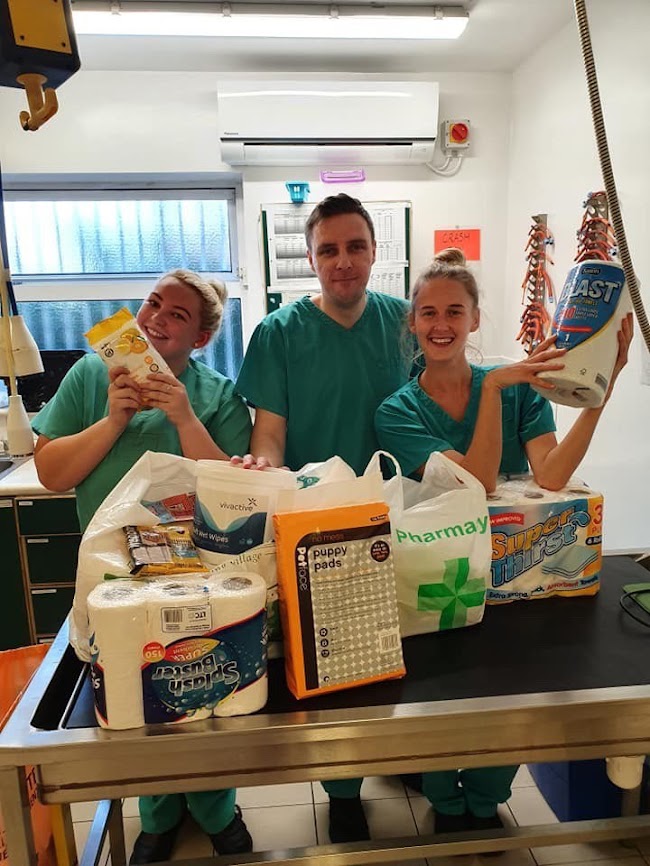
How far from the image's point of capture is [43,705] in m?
0.93

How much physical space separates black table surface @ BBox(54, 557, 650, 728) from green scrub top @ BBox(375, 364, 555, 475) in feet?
1.08

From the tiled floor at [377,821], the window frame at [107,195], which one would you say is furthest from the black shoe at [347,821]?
the window frame at [107,195]

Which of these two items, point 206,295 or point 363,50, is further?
point 363,50

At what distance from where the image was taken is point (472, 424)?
133cm

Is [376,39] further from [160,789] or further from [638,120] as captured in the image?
[160,789]

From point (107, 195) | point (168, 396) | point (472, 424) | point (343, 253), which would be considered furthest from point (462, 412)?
point (107, 195)

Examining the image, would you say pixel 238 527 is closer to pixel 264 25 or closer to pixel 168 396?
pixel 168 396

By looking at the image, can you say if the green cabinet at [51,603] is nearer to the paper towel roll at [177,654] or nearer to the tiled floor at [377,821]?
the tiled floor at [377,821]

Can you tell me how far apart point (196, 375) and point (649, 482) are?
1523 millimetres

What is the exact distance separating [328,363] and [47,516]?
1581 mm

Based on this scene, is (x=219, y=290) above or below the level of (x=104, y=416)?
above

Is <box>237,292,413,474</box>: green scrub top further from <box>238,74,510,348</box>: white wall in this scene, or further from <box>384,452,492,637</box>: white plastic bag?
<box>238,74,510,348</box>: white wall

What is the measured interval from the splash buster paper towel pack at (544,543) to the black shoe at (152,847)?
1133 millimetres

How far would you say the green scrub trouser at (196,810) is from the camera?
1.60m
